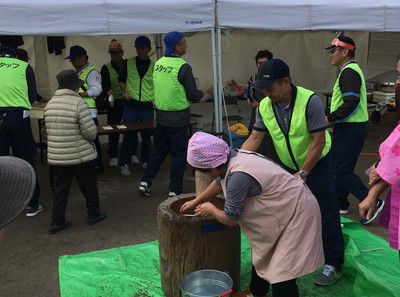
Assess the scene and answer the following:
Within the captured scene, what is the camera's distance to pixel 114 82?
6480mm

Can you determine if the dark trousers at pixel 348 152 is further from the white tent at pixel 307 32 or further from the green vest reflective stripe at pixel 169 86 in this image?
the green vest reflective stripe at pixel 169 86

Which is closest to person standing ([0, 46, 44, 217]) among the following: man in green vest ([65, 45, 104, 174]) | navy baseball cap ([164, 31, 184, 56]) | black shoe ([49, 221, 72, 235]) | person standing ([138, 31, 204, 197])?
black shoe ([49, 221, 72, 235])

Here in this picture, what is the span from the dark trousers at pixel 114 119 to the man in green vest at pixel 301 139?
3.72m

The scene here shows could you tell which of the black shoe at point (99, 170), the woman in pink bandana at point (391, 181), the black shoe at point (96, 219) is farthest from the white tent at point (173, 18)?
the woman in pink bandana at point (391, 181)

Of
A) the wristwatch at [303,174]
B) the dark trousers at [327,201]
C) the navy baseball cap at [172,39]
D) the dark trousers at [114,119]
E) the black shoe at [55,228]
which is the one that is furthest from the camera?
the dark trousers at [114,119]

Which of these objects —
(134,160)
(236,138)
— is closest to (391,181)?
(236,138)

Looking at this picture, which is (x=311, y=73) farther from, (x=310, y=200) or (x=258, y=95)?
(x=310, y=200)

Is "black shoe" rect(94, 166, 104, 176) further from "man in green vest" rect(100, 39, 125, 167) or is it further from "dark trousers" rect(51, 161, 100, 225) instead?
"dark trousers" rect(51, 161, 100, 225)

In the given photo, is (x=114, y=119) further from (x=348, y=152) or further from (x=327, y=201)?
(x=327, y=201)

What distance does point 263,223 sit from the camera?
250 cm

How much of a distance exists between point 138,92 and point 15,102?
73.5 inches

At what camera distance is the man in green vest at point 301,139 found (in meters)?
2.88

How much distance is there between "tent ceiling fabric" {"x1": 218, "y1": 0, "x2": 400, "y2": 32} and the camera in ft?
16.0

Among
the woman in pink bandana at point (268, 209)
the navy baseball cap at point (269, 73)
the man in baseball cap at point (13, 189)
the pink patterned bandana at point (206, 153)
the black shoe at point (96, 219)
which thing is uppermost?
the navy baseball cap at point (269, 73)
